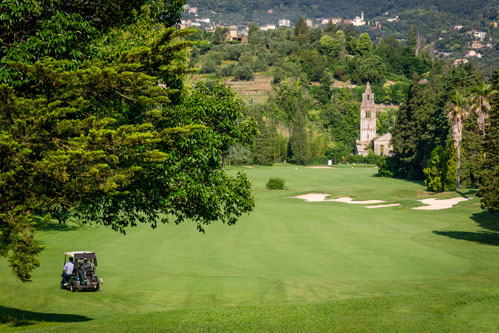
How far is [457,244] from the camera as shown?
3562 centimetres

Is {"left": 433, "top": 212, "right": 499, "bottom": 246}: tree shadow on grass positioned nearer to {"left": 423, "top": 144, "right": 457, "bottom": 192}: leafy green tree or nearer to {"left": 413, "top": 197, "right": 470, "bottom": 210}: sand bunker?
{"left": 413, "top": 197, "right": 470, "bottom": 210}: sand bunker

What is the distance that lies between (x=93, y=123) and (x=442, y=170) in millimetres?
65150

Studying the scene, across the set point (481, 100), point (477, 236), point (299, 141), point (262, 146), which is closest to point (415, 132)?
point (481, 100)

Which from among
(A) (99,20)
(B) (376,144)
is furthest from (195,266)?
(B) (376,144)

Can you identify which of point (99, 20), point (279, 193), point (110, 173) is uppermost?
point (99, 20)

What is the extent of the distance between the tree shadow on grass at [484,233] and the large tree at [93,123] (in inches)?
952

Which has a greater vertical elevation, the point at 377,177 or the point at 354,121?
the point at 354,121

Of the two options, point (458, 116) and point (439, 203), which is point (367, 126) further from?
point (439, 203)

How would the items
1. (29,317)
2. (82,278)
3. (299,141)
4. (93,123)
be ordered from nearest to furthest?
(93,123)
(29,317)
(82,278)
(299,141)

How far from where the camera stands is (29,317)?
1705 cm

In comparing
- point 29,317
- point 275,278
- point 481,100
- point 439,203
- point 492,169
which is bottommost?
point 439,203

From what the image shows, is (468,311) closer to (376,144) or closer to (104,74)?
(104,74)

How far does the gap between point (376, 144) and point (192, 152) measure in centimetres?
15259

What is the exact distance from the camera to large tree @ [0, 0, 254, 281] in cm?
1173
